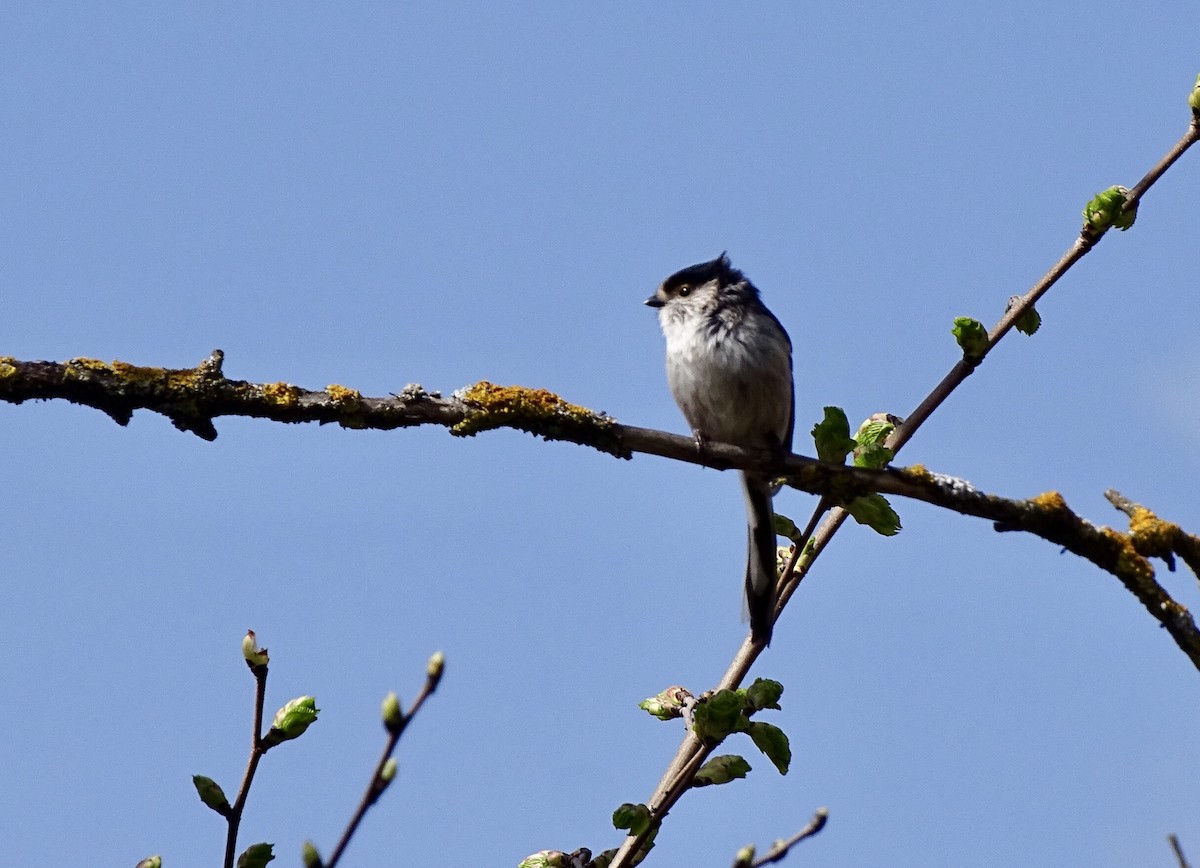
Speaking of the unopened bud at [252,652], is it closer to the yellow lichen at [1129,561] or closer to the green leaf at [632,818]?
the green leaf at [632,818]

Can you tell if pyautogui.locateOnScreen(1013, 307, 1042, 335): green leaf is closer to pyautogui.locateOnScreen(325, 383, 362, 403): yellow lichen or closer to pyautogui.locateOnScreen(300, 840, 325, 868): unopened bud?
pyautogui.locateOnScreen(325, 383, 362, 403): yellow lichen

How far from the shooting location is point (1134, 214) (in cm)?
401

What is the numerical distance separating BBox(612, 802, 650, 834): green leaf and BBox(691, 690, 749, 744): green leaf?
28 centimetres

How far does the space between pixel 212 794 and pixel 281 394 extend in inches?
44.6

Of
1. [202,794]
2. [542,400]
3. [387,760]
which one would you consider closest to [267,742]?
[202,794]

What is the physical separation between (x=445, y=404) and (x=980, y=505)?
1.50 metres

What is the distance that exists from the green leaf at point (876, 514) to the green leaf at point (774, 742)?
0.72 meters

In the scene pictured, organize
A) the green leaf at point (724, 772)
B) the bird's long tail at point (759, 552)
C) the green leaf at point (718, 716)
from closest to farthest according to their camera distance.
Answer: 1. the green leaf at point (718, 716)
2. the green leaf at point (724, 772)
3. the bird's long tail at point (759, 552)

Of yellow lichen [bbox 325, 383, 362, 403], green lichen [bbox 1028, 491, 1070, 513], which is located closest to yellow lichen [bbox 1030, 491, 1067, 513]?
green lichen [bbox 1028, 491, 1070, 513]

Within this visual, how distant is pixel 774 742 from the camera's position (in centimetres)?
354

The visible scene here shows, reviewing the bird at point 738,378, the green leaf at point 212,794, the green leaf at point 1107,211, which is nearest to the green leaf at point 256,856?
the green leaf at point 212,794

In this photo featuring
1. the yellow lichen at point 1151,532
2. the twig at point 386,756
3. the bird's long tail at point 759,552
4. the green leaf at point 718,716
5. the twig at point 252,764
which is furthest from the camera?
the bird's long tail at point 759,552

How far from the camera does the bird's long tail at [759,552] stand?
4758mm

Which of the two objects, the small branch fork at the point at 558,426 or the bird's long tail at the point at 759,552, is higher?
the bird's long tail at the point at 759,552
